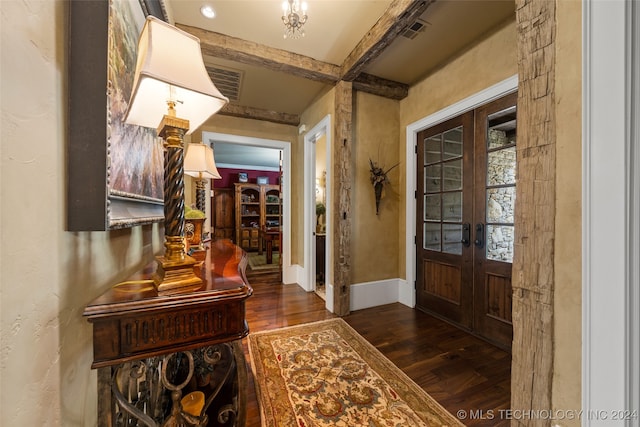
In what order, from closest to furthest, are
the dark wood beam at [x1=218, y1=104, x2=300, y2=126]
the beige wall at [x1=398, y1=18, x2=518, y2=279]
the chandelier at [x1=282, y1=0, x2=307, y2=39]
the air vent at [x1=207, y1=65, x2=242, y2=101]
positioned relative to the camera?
the chandelier at [x1=282, y1=0, x2=307, y2=39] → the beige wall at [x1=398, y1=18, x2=518, y2=279] → the air vent at [x1=207, y1=65, x2=242, y2=101] → the dark wood beam at [x1=218, y1=104, x2=300, y2=126]

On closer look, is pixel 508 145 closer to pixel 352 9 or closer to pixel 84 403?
pixel 352 9

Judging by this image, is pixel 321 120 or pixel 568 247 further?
pixel 321 120

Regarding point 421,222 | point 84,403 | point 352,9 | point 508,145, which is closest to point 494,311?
point 421,222

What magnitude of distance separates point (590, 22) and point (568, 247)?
0.80m

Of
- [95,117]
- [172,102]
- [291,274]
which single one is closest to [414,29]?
[172,102]

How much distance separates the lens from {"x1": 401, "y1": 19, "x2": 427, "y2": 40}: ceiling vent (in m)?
2.05

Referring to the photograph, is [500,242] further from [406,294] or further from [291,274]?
[291,274]

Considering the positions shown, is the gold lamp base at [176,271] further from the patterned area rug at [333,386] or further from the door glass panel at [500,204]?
the door glass panel at [500,204]

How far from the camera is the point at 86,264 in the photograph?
761mm

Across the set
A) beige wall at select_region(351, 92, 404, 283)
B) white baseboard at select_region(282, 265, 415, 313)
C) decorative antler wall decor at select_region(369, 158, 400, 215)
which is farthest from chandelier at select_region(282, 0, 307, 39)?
white baseboard at select_region(282, 265, 415, 313)

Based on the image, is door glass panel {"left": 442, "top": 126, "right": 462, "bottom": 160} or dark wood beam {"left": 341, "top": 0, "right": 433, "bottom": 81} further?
door glass panel {"left": 442, "top": 126, "right": 462, "bottom": 160}

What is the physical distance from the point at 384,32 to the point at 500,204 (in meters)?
1.86

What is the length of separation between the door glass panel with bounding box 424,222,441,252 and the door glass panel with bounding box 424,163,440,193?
423 mm

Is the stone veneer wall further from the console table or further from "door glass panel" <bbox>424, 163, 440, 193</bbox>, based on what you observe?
the console table
